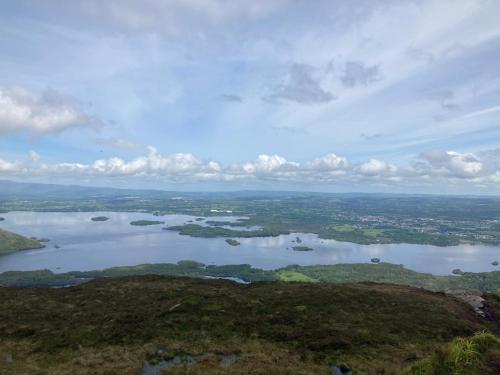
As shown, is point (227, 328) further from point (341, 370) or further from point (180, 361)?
point (341, 370)

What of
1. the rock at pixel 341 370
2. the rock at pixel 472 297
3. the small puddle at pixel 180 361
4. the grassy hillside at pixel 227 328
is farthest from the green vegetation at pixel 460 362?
the rock at pixel 472 297

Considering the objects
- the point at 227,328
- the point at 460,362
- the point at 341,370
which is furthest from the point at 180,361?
the point at 460,362

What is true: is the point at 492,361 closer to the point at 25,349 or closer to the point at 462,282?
the point at 25,349

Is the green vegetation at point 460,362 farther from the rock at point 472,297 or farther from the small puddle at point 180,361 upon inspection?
the rock at point 472,297

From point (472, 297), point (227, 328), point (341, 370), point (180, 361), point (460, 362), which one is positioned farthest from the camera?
point (472, 297)

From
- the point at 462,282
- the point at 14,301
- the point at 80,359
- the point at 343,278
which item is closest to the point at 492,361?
the point at 80,359

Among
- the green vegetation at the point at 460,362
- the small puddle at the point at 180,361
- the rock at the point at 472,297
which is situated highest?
the green vegetation at the point at 460,362

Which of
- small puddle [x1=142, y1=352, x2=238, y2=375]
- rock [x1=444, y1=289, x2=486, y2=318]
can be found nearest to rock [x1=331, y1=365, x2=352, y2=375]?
small puddle [x1=142, y1=352, x2=238, y2=375]
